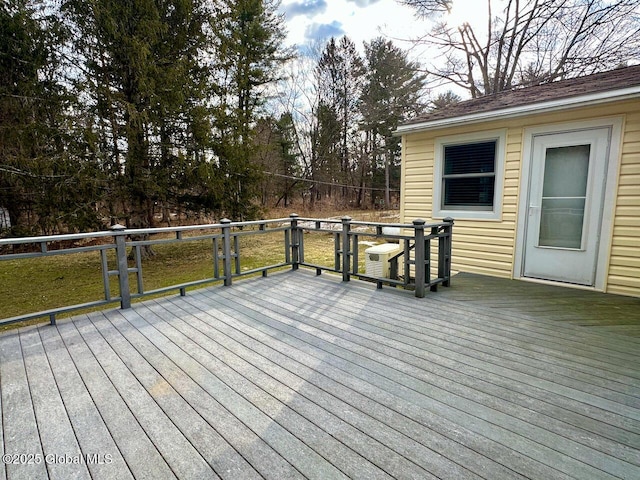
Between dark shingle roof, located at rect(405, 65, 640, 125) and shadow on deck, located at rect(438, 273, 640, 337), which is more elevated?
dark shingle roof, located at rect(405, 65, 640, 125)

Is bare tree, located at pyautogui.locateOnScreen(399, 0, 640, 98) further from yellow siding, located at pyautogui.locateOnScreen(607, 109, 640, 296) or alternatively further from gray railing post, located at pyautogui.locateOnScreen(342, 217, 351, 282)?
gray railing post, located at pyautogui.locateOnScreen(342, 217, 351, 282)

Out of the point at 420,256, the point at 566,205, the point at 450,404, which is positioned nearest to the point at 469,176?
the point at 566,205

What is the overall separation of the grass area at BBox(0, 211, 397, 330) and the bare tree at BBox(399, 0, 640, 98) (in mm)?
7351

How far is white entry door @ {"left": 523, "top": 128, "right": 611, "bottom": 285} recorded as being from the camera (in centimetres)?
366

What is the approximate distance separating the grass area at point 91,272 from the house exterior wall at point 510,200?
1.67 metres

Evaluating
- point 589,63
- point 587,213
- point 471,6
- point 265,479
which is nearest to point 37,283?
point 265,479

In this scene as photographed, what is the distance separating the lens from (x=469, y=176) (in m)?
4.62

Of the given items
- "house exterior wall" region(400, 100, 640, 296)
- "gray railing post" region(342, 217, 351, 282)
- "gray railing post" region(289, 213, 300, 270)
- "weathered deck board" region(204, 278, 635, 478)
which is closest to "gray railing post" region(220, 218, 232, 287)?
"gray railing post" region(289, 213, 300, 270)

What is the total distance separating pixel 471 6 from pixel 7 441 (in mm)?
13107

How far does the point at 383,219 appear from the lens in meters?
14.6

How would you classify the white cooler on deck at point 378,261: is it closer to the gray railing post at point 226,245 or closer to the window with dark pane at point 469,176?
the window with dark pane at point 469,176

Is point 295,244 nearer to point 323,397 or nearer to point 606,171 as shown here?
point 323,397

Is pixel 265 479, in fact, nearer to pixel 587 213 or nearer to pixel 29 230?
pixel 587 213

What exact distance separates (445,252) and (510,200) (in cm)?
129
